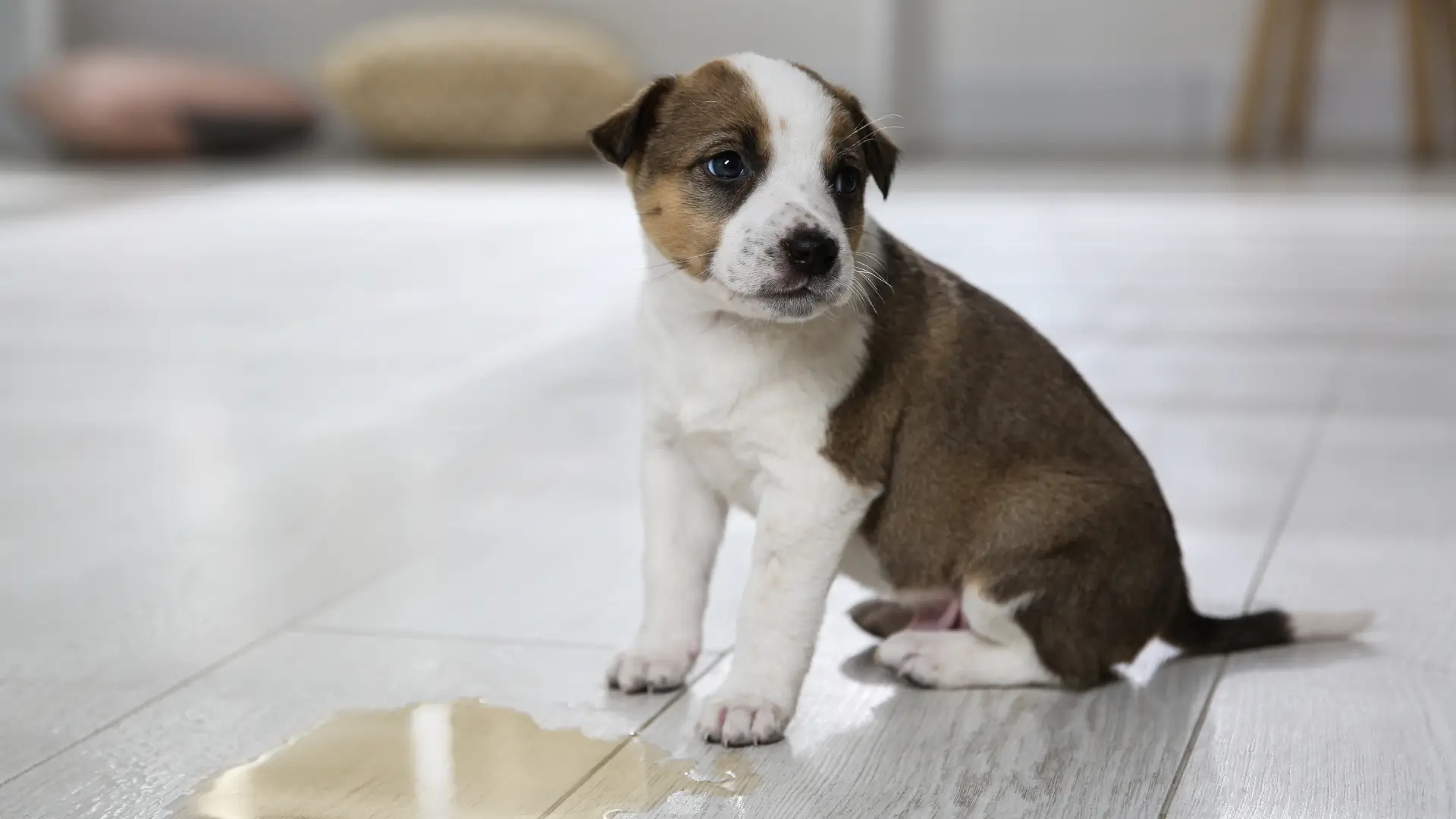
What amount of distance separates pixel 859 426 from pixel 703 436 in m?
0.19

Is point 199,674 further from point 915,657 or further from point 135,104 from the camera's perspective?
point 135,104

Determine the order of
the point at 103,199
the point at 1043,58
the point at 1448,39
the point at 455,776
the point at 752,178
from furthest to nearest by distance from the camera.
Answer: the point at 1043,58, the point at 1448,39, the point at 103,199, the point at 752,178, the point at 455,776

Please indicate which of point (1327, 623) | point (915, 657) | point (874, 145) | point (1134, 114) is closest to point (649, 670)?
point (915, 657)

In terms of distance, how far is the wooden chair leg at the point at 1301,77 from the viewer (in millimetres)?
9094

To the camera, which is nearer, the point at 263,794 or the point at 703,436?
the point at 263,794

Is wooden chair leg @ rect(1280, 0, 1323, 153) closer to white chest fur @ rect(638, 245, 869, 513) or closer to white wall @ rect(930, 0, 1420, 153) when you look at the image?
white wall @ rect(930, 0, 1420, 153)

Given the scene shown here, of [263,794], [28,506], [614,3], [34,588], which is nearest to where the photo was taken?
[263,794]

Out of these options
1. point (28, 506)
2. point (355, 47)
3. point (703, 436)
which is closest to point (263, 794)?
point (703, 436)

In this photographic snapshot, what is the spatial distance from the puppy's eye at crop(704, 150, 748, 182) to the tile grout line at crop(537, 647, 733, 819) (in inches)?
25.0

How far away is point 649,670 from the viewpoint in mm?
2203

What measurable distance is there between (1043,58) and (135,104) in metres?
4.95

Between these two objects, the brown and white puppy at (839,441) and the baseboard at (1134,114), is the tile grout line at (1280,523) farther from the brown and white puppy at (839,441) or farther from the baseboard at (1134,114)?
the baseboard at (1134,114)

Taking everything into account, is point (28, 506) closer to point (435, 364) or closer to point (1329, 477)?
point (435, 364)

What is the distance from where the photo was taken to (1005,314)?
2324mm
